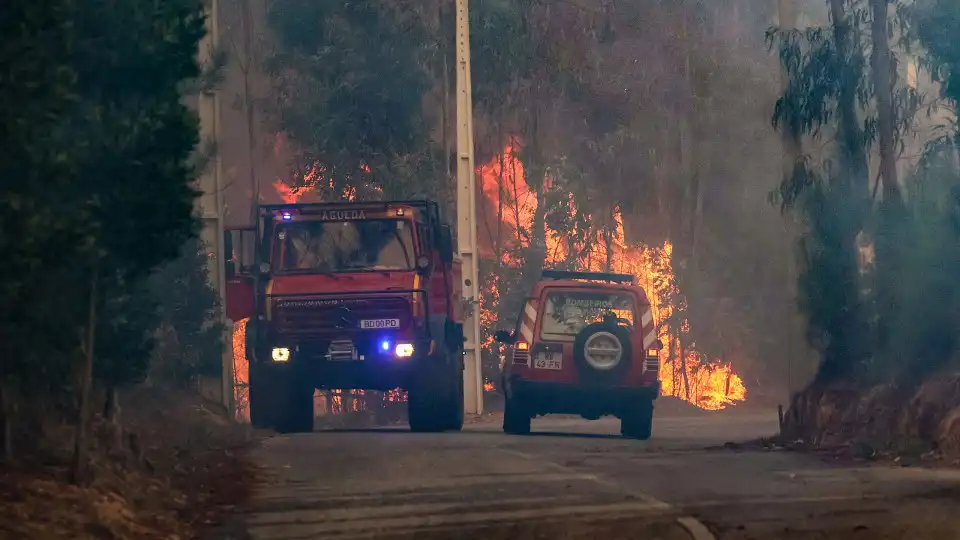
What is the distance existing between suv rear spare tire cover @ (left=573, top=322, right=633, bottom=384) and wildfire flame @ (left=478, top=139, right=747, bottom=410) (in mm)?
28038

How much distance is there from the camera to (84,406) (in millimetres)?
12016

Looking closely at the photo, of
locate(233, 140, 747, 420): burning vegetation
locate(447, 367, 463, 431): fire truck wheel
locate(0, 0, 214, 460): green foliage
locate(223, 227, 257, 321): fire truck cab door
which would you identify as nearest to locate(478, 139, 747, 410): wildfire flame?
locate(233, 140, 747, 420): burning vegetation

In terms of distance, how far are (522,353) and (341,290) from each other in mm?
2860

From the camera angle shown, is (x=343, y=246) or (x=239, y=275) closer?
(x=239, y=275)

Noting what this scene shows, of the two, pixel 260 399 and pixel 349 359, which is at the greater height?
pixel 349 359

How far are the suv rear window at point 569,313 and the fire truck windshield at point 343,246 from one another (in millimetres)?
2172

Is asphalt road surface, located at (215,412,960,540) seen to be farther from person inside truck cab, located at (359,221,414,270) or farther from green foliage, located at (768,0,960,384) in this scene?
person inside truck cab, located at (359,221,414,270)

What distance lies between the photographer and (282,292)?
21750 mm

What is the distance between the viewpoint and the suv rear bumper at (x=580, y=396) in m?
21.8

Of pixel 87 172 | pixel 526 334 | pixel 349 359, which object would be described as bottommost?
pixel 349 359

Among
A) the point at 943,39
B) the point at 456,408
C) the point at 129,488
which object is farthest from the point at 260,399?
the point at 943,39

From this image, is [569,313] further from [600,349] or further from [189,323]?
[189,323]

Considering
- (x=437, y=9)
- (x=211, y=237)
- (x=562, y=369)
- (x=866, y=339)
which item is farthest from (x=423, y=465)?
(x=437, y=9)

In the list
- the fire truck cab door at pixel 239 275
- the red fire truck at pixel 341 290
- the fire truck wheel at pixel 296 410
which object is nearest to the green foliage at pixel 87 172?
the fire truck cab door at pixel 239 275
